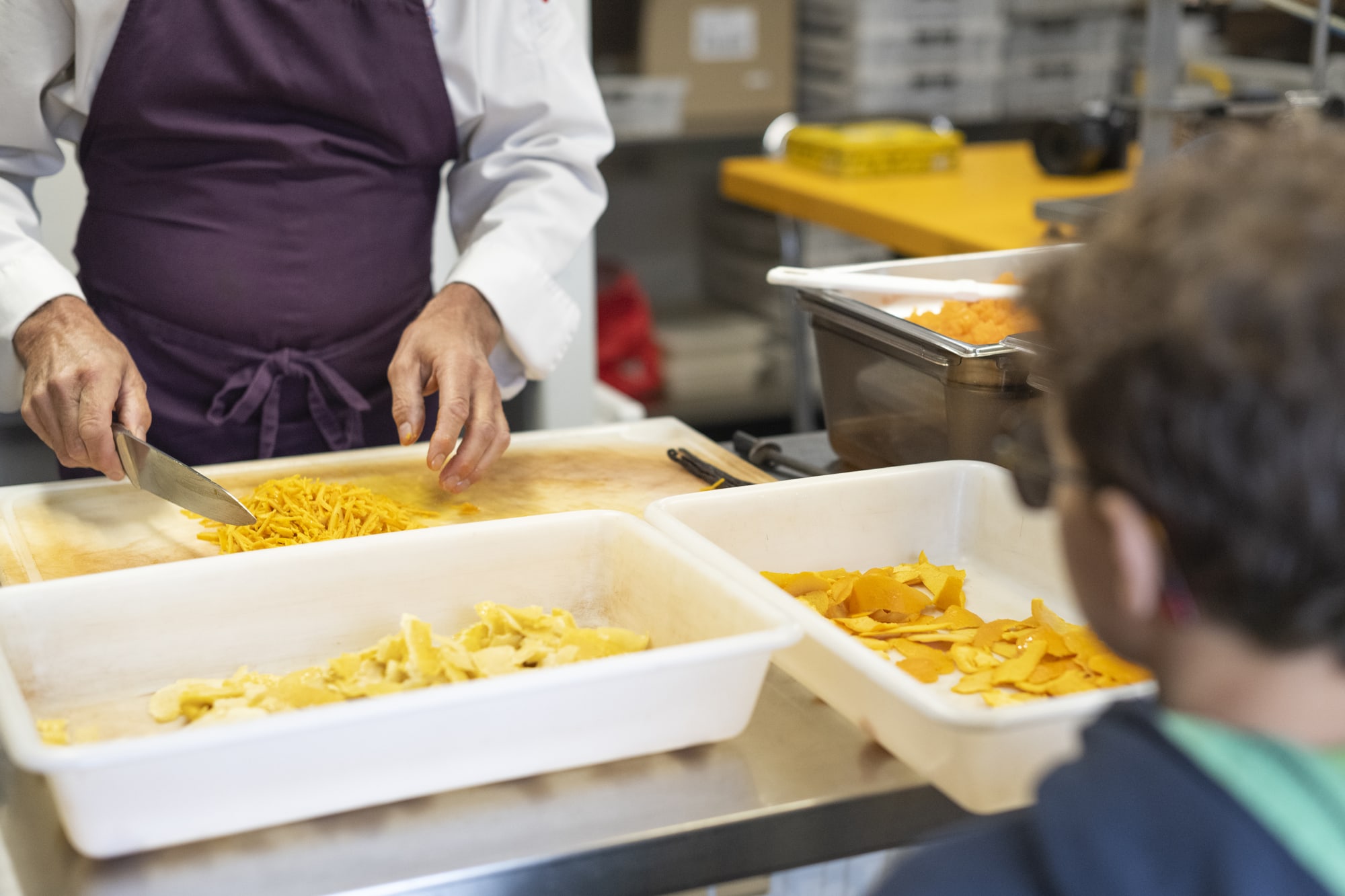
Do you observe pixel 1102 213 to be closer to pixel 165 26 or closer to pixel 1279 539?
pixel 1279 539

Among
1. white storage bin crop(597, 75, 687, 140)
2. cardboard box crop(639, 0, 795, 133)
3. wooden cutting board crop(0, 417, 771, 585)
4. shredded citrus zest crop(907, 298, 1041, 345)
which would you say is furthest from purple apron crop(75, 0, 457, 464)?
cardboard box crop(639, 0, 795, 133)

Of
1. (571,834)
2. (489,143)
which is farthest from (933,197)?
(571,834)

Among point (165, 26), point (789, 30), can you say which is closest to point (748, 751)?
point (165, 26)

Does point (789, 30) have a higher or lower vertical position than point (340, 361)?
higher

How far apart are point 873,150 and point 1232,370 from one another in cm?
248

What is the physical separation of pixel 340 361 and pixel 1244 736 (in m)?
1.10

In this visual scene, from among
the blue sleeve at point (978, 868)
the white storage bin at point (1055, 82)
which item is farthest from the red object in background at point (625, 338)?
the blue sleeve at point (978, 868)

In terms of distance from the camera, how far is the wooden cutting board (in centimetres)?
114

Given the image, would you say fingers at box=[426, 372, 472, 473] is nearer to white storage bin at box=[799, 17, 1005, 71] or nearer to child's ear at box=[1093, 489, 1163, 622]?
child's ear at box=[1093, 489, 1163, 622]

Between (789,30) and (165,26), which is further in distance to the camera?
(789,30)

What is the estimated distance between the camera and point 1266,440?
471mm

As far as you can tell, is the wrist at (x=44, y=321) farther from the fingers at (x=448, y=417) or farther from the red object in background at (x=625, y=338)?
the red object in background at (x=625, y=338)

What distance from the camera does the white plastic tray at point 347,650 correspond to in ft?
2.27

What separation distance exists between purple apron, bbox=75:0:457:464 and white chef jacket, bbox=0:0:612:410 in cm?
3
